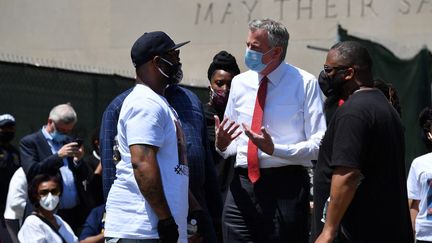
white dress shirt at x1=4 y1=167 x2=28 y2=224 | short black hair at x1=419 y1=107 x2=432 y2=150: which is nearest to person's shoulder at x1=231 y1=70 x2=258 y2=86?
short black hair at x1=419 y1=107 x2=432 y2=150

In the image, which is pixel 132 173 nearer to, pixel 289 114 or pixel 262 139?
pixel 262 139

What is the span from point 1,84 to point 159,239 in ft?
21.6

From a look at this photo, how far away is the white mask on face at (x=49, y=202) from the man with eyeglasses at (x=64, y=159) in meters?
0.46

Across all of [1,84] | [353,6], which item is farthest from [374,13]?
[1,84]

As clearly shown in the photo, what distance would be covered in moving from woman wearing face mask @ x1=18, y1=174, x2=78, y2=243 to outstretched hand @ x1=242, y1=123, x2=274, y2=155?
3.69 m

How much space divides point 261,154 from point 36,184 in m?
3.77

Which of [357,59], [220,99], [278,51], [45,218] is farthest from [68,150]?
[357,59]

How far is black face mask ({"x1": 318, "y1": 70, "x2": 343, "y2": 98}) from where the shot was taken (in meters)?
5.96

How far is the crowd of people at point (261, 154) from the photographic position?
569cm

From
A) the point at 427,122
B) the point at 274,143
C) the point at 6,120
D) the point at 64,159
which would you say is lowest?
the point at 64,159

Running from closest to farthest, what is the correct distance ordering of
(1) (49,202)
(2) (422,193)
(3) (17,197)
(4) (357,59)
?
(4) (357,59) < (2) (422,193) < (1) (49,202) < (3) (17,197)

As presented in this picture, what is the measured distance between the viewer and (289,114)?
276 inches

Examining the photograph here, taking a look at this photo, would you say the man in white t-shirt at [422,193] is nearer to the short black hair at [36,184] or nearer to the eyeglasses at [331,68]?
the eyeglasses at [331,68]

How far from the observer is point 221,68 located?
321 inches
